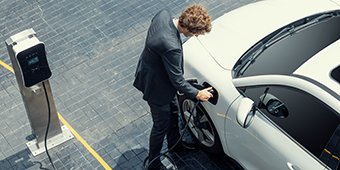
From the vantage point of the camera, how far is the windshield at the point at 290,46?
13.0ft

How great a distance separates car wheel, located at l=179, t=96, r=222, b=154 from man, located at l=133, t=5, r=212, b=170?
38 centimetres

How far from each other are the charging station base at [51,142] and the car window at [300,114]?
2506 mm

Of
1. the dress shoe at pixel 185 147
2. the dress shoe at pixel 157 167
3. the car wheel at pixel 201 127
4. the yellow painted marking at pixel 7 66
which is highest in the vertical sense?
the car wheel at pixel 201 127

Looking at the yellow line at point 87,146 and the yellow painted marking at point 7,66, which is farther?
the yellow painted marking at point 7,66

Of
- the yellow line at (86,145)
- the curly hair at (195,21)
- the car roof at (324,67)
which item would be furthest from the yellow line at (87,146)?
the car roof at (324,67)

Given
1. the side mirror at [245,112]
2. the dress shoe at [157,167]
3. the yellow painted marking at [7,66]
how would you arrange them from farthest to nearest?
the yellow painted marking at [7,66] → the dress shoe at [157,167] → the side mirror at [245,112]

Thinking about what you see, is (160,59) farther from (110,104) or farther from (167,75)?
(110,104)

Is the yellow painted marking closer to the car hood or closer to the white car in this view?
the white car

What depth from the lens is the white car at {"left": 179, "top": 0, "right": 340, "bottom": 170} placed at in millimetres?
3578

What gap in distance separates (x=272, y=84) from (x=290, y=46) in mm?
615

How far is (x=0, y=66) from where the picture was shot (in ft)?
20.2

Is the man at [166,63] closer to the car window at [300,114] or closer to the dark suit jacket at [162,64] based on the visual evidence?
the dark suit jacket at [162,64]

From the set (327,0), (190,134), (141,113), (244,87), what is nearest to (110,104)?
(141,113)

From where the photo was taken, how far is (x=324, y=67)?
3645 mm
